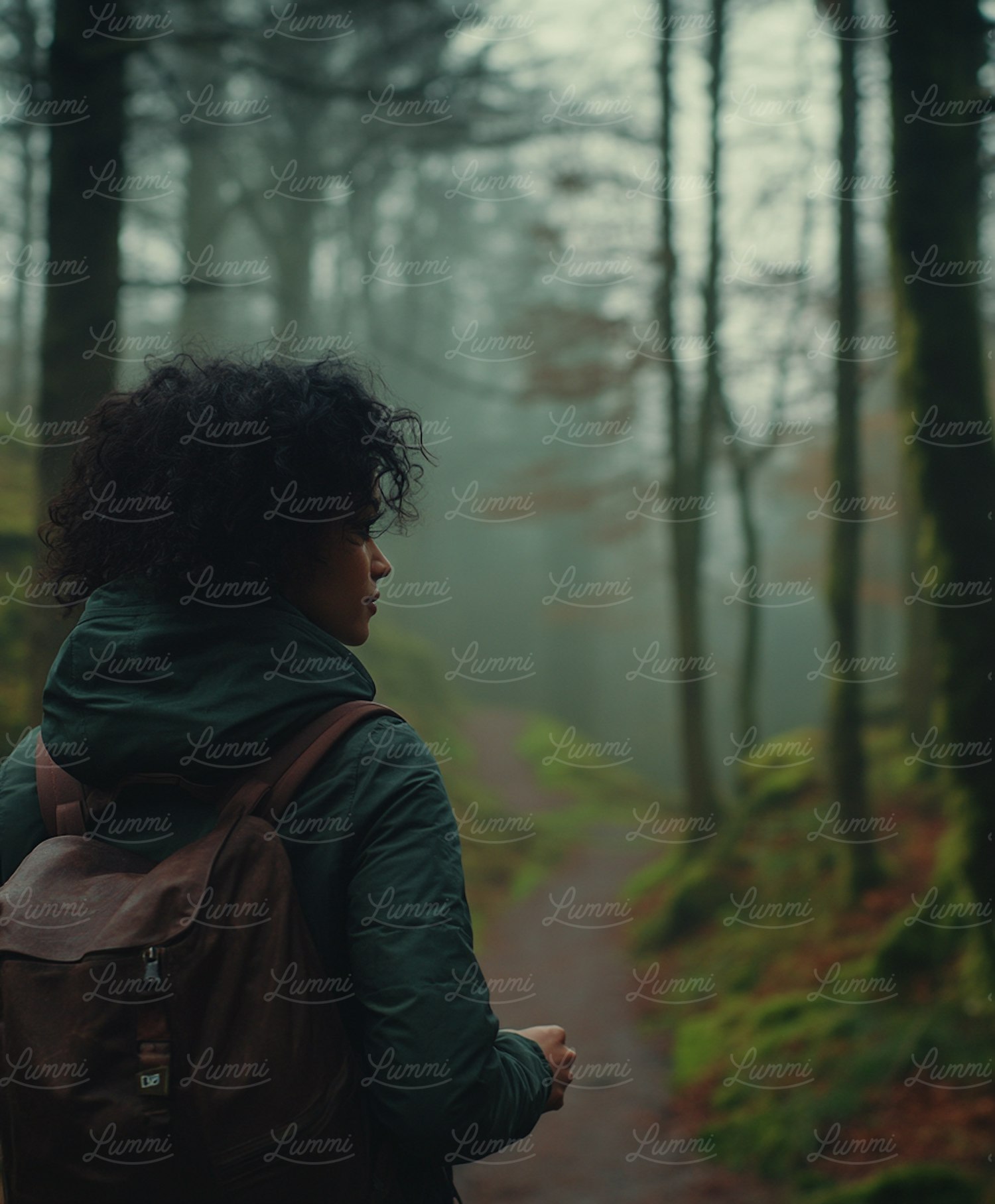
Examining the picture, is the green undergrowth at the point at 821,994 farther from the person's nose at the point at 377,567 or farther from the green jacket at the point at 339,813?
→ the person's nose at the point at 377,567

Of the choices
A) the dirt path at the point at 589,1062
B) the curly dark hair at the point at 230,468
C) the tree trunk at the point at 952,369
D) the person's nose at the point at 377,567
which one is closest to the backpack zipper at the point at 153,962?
the curly dark hair at the point at 230,468

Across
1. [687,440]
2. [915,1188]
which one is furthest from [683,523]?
[915,1188]

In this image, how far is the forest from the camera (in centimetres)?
494

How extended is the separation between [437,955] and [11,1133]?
0.70 meters

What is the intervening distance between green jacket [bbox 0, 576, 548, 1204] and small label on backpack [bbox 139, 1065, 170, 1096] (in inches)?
10.9

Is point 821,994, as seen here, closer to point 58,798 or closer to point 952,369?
point 952,369

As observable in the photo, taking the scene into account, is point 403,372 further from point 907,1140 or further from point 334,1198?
point 334,1198

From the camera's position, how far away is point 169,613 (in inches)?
65.7

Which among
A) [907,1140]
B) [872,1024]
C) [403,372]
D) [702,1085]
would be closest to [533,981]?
[702,1085]

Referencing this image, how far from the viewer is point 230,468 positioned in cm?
171

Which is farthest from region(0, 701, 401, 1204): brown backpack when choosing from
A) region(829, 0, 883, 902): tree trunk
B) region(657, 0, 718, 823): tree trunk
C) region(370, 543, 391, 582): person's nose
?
region(657, 0, 718, 823): tree trunk

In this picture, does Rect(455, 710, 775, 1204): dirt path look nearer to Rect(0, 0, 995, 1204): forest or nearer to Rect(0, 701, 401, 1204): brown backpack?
Rect(0, 0, 995, 1204): forest

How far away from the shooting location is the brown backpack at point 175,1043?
4.72 feet

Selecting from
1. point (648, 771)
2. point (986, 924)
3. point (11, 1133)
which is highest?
point (11, 1133)
